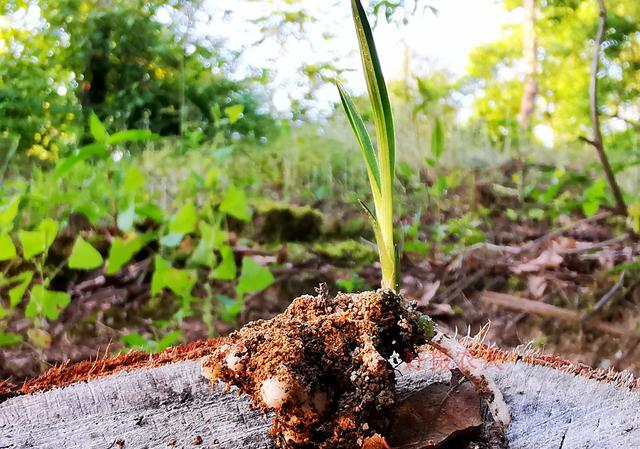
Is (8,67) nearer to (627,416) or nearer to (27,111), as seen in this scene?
(27,111)

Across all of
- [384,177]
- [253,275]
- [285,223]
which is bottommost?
[285,223]

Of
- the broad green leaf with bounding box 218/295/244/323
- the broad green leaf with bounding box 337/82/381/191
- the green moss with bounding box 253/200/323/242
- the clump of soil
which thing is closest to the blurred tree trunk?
the green moss with bounding box 253/200/323/242

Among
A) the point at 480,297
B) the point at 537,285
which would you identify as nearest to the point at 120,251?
the point at 480,297

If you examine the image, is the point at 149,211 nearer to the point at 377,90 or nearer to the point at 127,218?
the point at 127,218

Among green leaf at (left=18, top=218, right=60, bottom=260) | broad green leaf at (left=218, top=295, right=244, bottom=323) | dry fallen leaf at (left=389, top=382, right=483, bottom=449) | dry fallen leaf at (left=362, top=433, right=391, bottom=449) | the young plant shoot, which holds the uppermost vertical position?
the young plant shoot

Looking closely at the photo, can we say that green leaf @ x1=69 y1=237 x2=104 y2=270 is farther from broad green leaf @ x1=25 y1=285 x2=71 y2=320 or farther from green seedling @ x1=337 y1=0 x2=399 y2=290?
green seedling @ x1=337 y1=0 x2=399 y2=290

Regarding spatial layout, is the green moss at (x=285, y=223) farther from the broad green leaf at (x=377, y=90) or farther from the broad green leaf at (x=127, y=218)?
the broad green leaf at (x=377, y=90)

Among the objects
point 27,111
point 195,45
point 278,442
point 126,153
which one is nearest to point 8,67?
point 27,111
